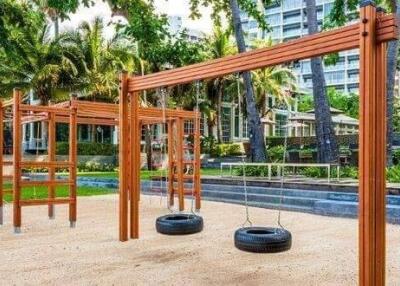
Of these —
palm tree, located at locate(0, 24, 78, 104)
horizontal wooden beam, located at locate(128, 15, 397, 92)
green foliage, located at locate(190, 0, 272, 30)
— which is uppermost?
green foliage, located at locate(190, 0, 272, 30)

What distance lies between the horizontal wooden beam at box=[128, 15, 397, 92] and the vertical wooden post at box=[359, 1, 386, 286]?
0.14m

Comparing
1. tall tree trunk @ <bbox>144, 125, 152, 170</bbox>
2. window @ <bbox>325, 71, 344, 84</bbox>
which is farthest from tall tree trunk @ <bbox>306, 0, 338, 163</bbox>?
window @ <bbox>325, 71, 344, 84</bbox>

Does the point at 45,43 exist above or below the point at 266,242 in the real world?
above

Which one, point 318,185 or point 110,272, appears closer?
point 110,272

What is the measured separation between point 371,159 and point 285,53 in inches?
50.2

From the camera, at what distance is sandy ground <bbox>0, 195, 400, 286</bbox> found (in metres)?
4.21

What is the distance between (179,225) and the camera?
6.31 metres

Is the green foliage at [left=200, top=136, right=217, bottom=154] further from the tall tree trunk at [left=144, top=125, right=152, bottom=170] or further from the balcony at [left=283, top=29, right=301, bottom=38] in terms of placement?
the balcony at [left=283, top=29, right=301, bottom=38]

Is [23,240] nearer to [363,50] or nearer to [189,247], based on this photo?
[189,247]

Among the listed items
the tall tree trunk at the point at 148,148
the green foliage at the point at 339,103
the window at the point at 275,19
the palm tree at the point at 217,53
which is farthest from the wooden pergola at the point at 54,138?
the window at the point at 275,19

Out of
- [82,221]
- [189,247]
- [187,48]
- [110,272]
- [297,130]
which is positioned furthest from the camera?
[297,130]

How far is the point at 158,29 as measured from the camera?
12859 millimetres

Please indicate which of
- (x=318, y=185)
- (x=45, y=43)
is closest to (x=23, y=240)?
(x=318, y=185)

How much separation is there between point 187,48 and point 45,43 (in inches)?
406
